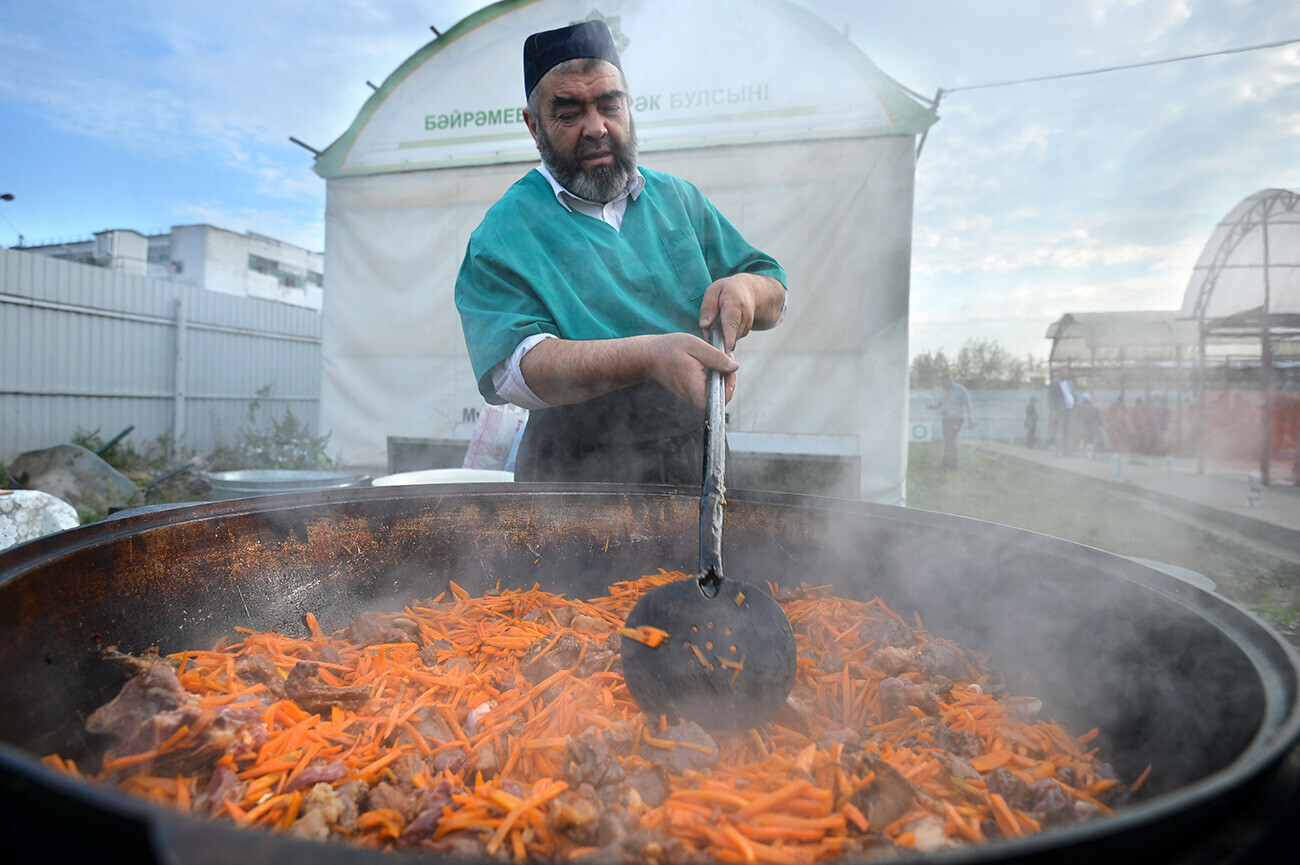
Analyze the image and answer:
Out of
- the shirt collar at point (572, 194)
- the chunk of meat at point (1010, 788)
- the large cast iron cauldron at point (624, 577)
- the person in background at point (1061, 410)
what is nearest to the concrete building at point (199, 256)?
the person in background at point (1061, 410)

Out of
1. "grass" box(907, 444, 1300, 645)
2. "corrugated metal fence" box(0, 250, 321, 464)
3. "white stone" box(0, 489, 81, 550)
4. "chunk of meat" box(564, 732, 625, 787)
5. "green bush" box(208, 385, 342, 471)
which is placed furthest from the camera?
"corrugated metal fence" box(0, 250, 321, 464)

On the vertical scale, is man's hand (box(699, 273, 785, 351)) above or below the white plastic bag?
above

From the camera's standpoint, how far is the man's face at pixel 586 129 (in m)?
2.31

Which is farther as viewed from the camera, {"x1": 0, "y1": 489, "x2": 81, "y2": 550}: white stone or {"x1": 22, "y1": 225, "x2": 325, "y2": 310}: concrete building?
{"x1": 22, "y1": 225, "x2": 325, "y2": 310}: concrete building

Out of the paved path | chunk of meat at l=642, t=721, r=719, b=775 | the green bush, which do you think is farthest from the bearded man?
the paved path

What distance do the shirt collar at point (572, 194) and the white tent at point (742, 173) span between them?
3.94 metres

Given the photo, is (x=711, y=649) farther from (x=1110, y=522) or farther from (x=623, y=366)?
(x=1110, y=522)

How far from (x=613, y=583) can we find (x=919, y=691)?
3.63 ft

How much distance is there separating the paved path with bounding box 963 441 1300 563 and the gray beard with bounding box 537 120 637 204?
699 centimetres

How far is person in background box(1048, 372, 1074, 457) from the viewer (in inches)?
540

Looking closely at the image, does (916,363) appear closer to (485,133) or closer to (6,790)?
(485,133)

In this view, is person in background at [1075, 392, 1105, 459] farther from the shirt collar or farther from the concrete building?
the concrete building

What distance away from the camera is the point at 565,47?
90.0 inches

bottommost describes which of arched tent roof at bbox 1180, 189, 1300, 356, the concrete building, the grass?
the grass
